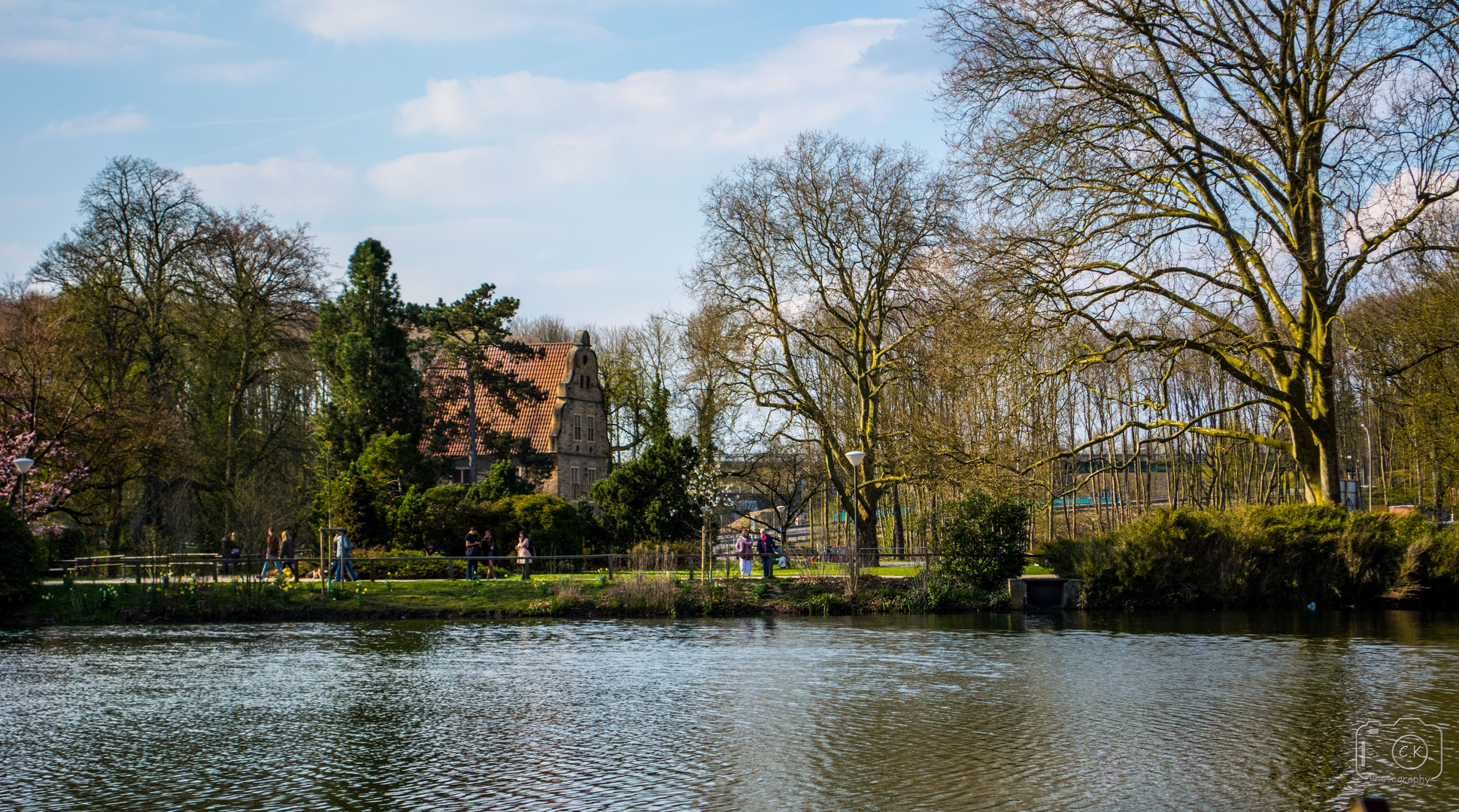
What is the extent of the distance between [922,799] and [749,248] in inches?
1304

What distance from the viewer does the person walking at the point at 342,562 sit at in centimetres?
3119

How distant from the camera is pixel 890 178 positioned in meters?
39.7

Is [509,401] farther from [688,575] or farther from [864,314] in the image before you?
[688,575]

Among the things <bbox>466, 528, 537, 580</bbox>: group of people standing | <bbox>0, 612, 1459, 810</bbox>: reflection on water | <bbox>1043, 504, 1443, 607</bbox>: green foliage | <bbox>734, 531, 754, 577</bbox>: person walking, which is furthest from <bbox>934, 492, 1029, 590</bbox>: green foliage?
<bbox>466, 528, 537, 580</bbox>: group of people standing

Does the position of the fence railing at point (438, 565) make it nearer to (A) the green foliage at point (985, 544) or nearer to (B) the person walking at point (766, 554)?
(B) the person walking at point (766, 554)

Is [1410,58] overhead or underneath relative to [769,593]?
overhead

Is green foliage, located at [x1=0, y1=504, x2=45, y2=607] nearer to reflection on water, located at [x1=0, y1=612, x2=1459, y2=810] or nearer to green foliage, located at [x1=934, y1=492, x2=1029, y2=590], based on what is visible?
reflection on water, located at [x1=0, y1=612, x2=1459, y2=810]

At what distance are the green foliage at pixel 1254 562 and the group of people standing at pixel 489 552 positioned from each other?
50.8 feet

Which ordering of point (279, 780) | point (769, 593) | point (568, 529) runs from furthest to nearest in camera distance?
point (568, 529) → point (769, 593) → point (279, 780)

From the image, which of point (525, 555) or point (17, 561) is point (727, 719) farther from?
point (17, 561)

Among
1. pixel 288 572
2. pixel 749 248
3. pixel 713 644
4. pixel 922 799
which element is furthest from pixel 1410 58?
pixel 288 572

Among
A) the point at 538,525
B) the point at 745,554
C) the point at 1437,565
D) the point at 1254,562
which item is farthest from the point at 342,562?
the point at 1437,565

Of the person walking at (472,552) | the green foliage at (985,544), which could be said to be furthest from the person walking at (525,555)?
the green foliage at (985,544)

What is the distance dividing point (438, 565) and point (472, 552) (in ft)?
3.59
